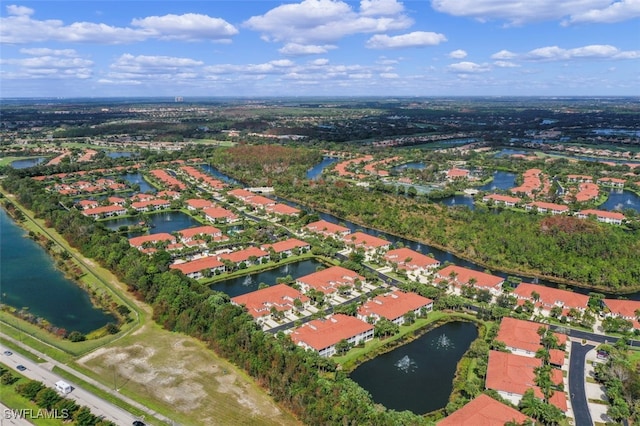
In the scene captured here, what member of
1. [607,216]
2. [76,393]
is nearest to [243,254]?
[76,393]

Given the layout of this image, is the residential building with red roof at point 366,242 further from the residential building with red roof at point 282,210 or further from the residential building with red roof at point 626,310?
the residential building with red roof at point 626,310

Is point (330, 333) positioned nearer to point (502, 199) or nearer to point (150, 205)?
point (150, 205)

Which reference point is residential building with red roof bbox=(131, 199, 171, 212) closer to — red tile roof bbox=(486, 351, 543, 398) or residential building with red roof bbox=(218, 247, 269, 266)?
residential building with red roof bbox=(218, 247, 269, 266)

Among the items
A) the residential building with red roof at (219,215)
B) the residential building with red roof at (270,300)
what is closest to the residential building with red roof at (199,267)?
the residential building with red roof at (270,300)

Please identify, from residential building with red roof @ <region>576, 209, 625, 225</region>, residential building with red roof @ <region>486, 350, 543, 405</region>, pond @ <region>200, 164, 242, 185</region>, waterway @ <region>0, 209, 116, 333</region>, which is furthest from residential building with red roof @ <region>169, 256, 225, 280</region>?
residential building with red roof @ <region>576, 209, 625, 225</region>

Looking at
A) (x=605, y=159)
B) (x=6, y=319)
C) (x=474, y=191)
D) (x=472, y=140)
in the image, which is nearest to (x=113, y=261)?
(x=6, y=319)

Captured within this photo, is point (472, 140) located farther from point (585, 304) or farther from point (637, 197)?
point (585, 304)
